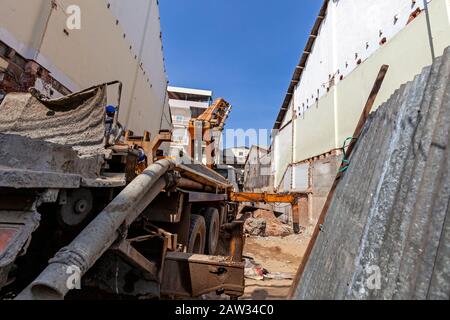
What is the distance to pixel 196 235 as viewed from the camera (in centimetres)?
403

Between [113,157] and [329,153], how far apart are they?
9.69 meters

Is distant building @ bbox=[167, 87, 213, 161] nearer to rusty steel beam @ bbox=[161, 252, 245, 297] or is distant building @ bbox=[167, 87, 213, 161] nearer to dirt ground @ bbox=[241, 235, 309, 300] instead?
dirt ground @ bbox=[241, 235, 309, 300]

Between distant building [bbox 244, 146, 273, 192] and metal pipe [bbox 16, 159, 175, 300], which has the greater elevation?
distant building [bbox 244, 146, 273, 192]

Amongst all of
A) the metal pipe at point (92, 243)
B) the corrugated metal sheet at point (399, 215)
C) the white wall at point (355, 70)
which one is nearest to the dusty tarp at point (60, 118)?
the metal pipe at point (92, 243)

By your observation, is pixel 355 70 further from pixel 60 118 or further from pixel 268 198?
pixel 60 118

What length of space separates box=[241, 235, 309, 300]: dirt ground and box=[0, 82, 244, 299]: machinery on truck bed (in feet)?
6.99

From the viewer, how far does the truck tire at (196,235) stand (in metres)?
3.75

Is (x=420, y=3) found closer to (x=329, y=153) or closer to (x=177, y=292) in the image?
(x=329, y=153)

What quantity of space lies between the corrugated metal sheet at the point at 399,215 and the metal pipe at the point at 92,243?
1.52 m

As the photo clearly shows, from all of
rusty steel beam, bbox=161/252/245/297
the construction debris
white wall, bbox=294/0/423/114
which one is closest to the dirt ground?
the construction debris

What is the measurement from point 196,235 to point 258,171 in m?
19.9

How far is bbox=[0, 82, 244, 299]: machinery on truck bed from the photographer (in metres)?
1.34

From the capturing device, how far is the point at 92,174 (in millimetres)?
1956
